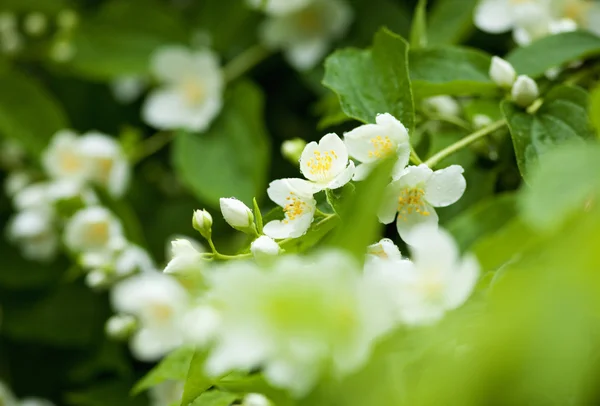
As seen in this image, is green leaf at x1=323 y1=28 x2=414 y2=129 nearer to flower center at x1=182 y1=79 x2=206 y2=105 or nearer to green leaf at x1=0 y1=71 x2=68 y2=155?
flower center at x1=182 y1=79 x2=206 y2=105

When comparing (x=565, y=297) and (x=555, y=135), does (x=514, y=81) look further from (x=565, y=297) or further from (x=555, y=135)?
(x=565, y=297)

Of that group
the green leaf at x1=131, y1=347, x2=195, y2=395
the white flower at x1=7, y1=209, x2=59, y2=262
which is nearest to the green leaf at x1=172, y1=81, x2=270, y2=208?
the white flower at x1=7, y1=209, x2=59, y2=262

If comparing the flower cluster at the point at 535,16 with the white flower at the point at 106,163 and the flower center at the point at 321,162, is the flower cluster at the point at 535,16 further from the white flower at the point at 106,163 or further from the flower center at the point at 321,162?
the white flower at the point at 106,163

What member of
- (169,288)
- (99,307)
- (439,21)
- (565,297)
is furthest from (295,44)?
(565,297)

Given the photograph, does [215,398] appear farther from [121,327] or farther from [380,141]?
[121,327]

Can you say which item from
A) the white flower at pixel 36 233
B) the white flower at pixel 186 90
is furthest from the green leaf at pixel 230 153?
the white flower at pixel 36 233

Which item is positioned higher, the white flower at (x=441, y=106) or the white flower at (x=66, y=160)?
the white flower at (x=66, y=160)
